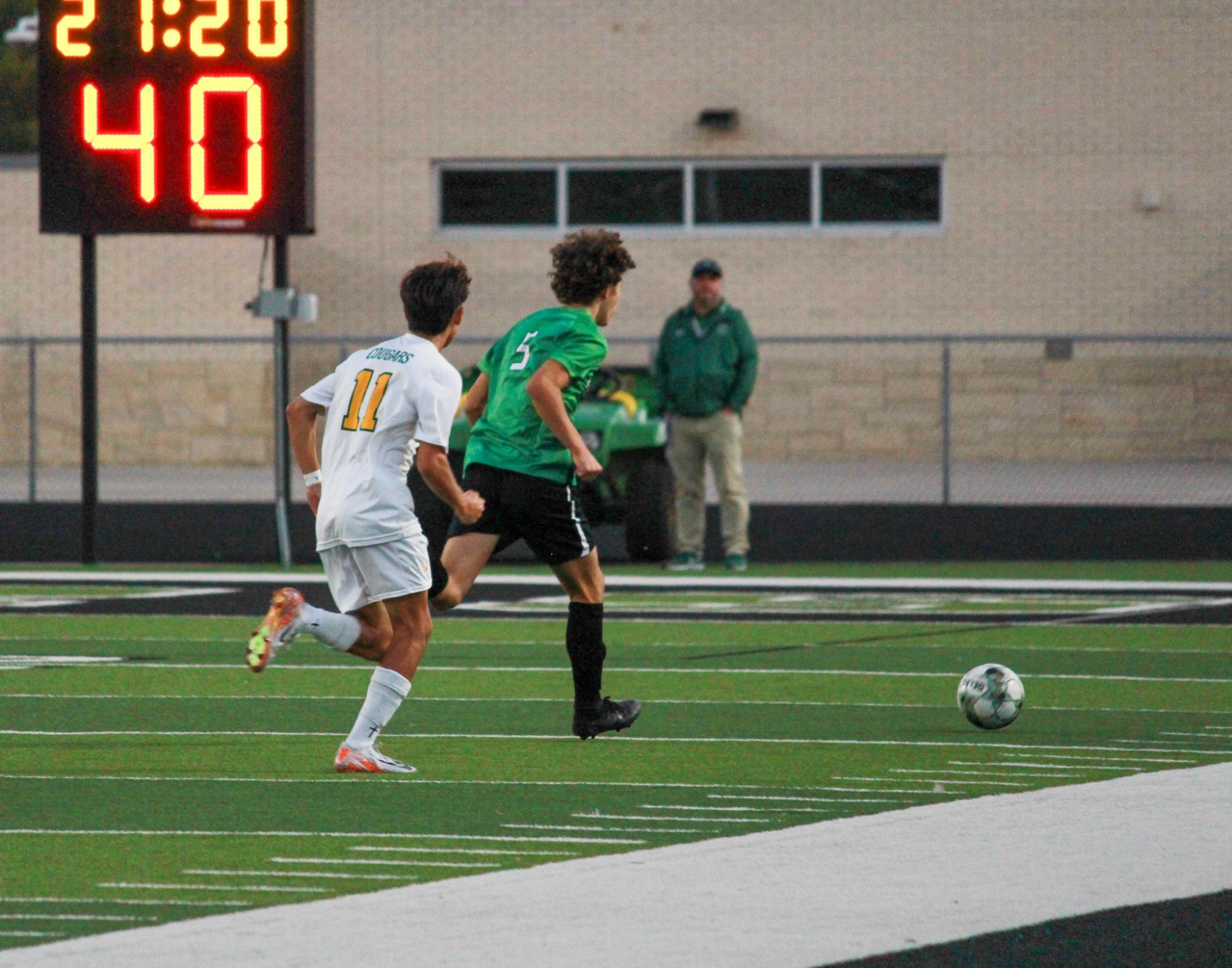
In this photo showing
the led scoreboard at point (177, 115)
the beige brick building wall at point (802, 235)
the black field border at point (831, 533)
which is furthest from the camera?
the beige brick building wall at point (802, 235)

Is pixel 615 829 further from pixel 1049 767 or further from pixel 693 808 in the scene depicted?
pixel 1049 767

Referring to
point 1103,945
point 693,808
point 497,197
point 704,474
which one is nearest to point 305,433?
point 693,808

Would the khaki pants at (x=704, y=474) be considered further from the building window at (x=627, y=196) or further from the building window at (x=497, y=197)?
the building window at (x=497, y=197)

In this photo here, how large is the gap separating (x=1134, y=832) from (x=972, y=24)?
23722mm

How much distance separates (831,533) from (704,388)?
450cm

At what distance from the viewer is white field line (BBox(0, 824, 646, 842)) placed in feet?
20.4

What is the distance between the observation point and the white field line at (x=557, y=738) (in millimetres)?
8086

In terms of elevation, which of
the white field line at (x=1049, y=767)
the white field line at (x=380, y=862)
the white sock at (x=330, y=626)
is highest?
the white sock at (x=330, y=626)

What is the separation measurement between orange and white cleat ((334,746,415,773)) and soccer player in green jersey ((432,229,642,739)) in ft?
2.62

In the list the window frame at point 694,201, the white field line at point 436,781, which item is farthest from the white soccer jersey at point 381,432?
the window frame at point 694,201

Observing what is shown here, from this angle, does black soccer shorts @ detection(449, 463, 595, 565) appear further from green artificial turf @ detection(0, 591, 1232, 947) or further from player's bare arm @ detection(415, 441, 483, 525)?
green artificial turf @ detection(0, 591, 1232, 947)

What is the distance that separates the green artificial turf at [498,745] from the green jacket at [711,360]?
3.60 meters

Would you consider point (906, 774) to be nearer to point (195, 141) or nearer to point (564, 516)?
point (564, 516)

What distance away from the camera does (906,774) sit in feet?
24.2
